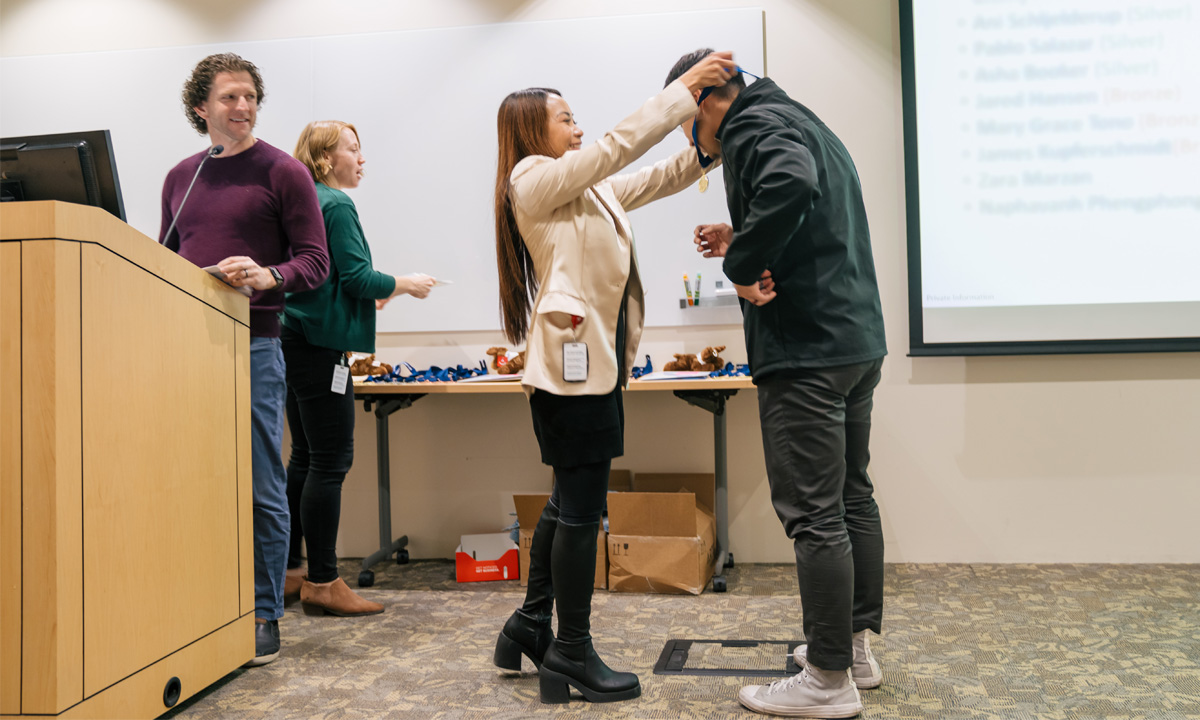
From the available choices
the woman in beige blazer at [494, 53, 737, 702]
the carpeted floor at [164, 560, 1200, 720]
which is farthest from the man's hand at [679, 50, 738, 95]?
the carpeted floor at [164, 560, 1200, 720]

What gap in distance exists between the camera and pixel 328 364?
8.59 ft

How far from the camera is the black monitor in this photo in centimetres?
191

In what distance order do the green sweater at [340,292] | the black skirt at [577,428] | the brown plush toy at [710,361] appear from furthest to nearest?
the brown plush toy at [710,361] < the green sweater at [340,292] < the black skirt at [577,428]

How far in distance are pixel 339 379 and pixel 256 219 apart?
61 cm

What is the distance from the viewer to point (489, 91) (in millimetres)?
3504

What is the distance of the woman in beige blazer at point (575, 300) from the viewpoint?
176 cm

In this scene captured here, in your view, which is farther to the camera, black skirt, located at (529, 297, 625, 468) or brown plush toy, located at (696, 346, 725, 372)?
brown plush toy, located at (696, 346, 725, 372)

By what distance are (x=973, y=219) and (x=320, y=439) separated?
2525mm

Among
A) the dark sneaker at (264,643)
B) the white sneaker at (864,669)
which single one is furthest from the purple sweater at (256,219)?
the white sneaker at (864,669)

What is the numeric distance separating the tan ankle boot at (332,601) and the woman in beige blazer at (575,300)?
989 mm

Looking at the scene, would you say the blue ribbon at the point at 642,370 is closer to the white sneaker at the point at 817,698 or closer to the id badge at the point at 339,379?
the id badge at the point at 339,379

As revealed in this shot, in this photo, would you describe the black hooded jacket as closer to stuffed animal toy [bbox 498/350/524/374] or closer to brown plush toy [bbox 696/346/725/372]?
brown plush toy [bbox 696/346/725/372]

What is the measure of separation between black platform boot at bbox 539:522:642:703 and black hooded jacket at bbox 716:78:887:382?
0.55 m

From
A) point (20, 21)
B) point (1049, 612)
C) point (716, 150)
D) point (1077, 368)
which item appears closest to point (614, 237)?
point (716, 150)
